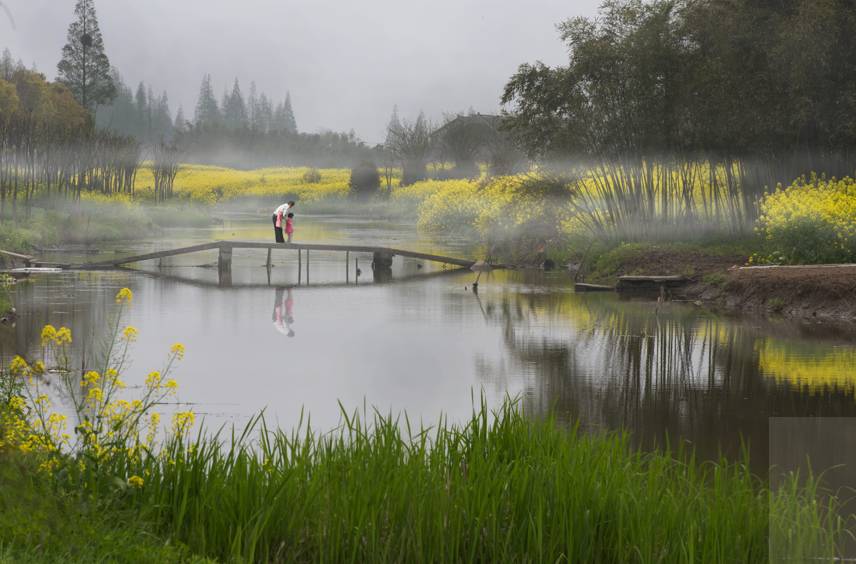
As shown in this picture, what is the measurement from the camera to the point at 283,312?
950 inches

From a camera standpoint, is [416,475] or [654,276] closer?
[416,475]

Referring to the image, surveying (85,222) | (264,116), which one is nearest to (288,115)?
(264,116)

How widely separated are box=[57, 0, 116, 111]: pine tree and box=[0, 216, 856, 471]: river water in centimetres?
6066

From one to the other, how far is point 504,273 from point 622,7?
7848 mm

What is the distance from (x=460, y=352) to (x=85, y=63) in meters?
76.2

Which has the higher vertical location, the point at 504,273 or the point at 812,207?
the point at 812,207

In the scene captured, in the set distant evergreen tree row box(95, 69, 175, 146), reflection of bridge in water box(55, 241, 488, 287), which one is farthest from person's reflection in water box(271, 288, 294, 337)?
distant evergreen tree row box(95, 69, 175, 146)

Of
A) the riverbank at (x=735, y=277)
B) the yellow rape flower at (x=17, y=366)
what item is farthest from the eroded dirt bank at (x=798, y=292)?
the yellow rape flower at (x=17, y=366)

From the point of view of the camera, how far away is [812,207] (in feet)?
84.3

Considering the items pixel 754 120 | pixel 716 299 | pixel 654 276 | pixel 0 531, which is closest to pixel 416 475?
pixel 0 531

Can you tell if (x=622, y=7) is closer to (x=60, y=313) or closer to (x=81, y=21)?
(x=60, y=313)

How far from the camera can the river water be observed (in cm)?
1354

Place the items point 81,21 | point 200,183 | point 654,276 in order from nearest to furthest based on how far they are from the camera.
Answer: point 654,276, point 81,21, point 200,183

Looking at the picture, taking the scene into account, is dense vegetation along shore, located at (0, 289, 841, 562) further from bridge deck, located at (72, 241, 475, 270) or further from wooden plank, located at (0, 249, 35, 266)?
bridge deck, located at (72, 241, 475, 270)
